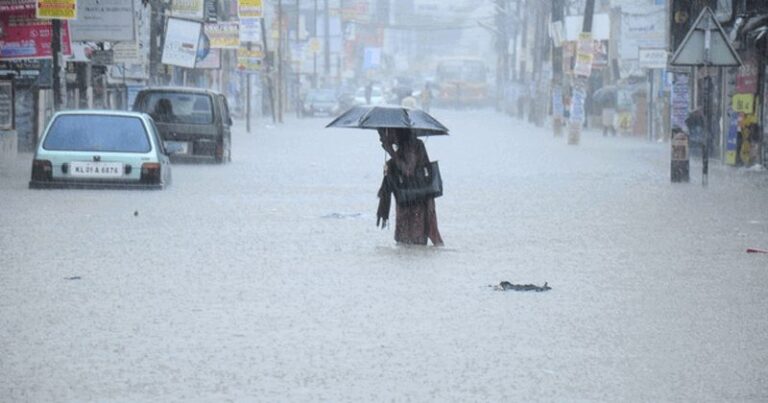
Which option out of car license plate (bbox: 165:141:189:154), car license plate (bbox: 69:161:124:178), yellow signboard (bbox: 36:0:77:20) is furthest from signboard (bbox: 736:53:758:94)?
car license plate (bbox: 69:161:124:178)

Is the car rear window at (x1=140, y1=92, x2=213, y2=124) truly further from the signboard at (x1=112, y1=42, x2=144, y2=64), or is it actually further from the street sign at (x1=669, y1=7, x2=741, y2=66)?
the street sign at (x1=669, y1=7, x2=741, y2=66)

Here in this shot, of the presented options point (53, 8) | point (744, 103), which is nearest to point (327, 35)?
point (744, 103)

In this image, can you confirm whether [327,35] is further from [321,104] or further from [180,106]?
[180,106]

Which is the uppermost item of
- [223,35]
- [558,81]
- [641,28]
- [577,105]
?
[641,28]

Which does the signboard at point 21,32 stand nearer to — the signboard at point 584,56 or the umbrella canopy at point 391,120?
the umbrella canopy at point 391,120

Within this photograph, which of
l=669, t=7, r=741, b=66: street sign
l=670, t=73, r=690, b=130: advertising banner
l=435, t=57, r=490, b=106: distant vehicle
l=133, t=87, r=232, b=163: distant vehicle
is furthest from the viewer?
l=435, t=57, r=490, b=106: distant vehicle

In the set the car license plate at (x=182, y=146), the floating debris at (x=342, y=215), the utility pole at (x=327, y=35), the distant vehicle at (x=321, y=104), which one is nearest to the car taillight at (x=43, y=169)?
the floating debris at (x=342, y=215)

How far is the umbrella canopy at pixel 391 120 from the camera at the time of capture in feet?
Answer: 55.5

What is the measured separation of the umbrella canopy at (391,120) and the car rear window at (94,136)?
792 cm

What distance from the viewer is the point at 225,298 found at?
1245 centimetres

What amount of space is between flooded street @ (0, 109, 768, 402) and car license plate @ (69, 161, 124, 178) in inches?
24.0

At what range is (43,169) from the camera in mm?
24688

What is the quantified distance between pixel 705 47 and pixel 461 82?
106 m

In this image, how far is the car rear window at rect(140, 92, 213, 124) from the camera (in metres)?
34.5
